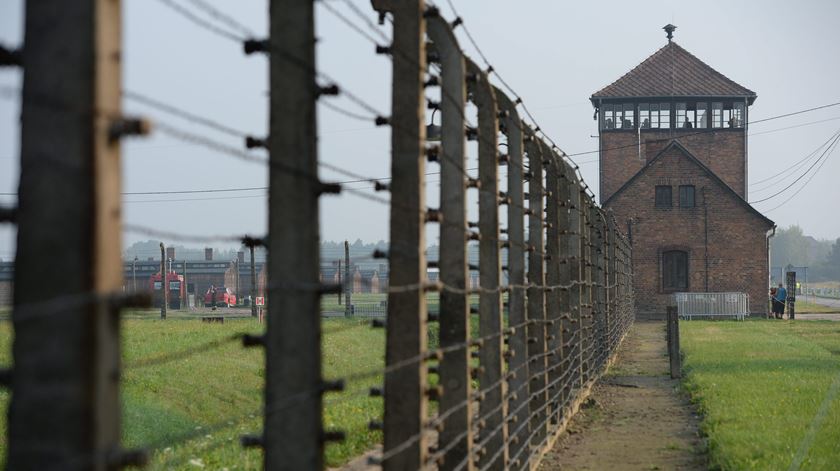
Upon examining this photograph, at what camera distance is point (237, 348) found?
66.4 feet

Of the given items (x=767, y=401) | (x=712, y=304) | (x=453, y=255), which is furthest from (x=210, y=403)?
(x=712, y=304)

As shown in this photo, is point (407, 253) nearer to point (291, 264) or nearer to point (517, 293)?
point (291, 264)

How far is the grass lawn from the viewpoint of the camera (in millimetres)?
9461

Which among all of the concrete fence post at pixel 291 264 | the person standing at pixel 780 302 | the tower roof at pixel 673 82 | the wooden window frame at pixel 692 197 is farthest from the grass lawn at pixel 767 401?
the tower roof at pixel 673 82

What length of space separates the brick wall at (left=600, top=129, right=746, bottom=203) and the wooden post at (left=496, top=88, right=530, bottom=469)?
4497 cm

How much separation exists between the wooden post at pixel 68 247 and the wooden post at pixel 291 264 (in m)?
1.28

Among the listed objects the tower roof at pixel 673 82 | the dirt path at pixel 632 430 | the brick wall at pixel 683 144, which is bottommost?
the dirt path at pixel 632 430

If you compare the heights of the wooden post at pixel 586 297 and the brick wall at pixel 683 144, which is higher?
the brick wall at pixel 683 144

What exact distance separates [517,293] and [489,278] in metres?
1.42

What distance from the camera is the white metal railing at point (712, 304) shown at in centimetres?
4766

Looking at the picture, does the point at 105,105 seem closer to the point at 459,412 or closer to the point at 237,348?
the point at 459,412

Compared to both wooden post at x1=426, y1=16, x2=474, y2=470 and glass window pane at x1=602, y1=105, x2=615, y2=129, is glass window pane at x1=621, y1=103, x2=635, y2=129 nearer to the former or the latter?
glass window pane at x1=602, y1=105, x2=615, y2=129

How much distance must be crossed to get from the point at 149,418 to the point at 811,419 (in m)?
7.05

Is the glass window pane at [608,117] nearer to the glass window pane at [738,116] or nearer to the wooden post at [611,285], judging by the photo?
the glass window pane at [738,116]
